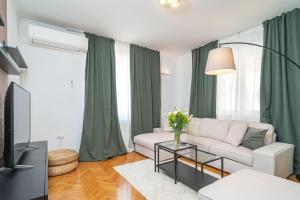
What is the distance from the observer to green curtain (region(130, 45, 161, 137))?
12.6 feet

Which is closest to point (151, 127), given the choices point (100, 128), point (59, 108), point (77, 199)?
point (100, 128)

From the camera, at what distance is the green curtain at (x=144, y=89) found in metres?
3.85

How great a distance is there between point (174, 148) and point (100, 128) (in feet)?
5.59

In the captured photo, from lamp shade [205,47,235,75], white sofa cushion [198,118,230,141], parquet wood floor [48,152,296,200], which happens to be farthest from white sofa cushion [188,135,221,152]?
lamp shade [205,47,235,75]

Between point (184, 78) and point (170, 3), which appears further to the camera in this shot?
point (184, 78)

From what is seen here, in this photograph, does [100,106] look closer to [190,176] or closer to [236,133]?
[190,176]

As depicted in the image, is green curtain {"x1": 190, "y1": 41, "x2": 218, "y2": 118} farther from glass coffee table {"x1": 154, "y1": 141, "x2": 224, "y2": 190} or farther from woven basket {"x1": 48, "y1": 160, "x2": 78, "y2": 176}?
woven basket {"x1": 48, "y1": 160, "x2": 78, "y2": 176}

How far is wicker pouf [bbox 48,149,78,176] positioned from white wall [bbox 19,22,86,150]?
0.45 meters

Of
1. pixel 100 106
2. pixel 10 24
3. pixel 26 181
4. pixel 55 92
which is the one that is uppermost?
pixel 10 24

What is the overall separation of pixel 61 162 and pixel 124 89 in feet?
6.34

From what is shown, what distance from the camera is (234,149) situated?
2.51 metres

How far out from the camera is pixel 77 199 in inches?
76.5

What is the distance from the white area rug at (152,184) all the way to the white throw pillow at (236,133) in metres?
0.68

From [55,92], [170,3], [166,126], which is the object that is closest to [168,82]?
[166,126]
